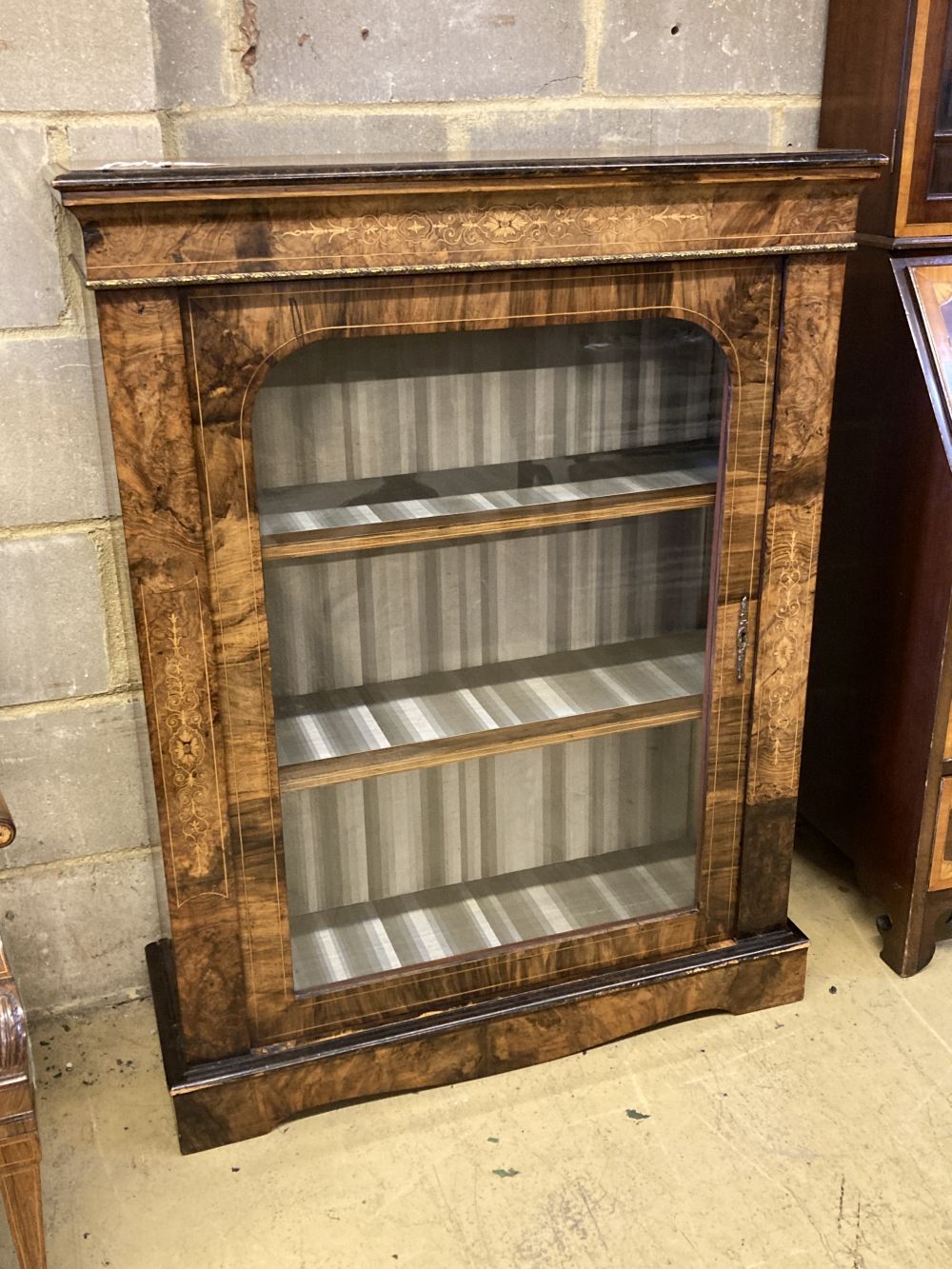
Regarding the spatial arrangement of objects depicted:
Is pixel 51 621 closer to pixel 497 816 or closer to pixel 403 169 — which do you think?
pixel 497 816

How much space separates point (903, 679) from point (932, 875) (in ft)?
0.88

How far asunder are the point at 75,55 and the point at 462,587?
696mm

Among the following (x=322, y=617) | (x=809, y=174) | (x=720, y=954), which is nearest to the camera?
(x=809, y=174)

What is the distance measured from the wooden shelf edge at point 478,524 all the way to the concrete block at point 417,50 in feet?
1.86

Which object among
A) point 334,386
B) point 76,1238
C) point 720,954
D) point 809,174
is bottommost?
point 76,1238

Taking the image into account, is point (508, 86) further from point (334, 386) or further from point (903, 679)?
point (903, 679)

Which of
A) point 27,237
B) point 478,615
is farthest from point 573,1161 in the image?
point 27,237

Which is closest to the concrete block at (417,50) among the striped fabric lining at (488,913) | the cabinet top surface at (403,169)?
the cabinet top surface at (403,169)

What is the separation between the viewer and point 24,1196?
1118 millimetres

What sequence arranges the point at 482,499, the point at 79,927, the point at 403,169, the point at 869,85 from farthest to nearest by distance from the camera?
the point at 79,927 < the point at 869,85 < the point at 482,499 < the point at 403,169

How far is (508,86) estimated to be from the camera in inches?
61.1

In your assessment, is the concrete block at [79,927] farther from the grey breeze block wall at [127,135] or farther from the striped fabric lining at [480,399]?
the striped fabric lining at [480,399]

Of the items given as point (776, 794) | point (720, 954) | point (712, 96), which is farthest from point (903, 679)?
point (712, 96)

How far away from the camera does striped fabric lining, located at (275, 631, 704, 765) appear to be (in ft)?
4.55
